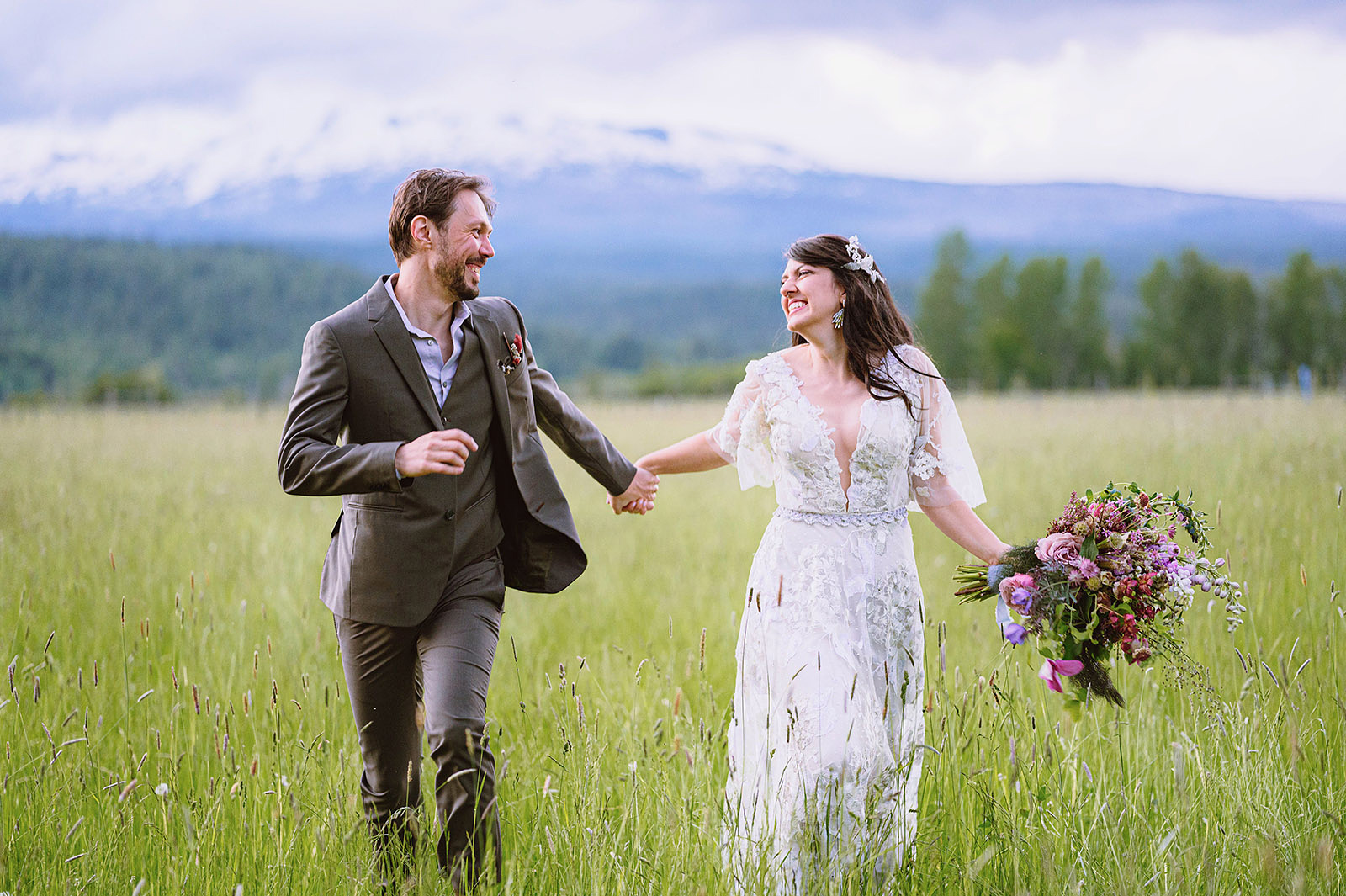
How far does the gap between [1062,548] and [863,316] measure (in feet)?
3.84

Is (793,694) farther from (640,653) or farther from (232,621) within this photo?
(232,621)

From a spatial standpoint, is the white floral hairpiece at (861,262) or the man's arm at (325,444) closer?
the man's arm at (325,444)

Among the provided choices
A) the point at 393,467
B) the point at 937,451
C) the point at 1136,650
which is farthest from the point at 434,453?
the point at 1136,650

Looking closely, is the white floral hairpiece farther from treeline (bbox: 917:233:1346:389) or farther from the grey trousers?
treeline (bbox: 917:233:1346:389)

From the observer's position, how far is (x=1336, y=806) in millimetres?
3541

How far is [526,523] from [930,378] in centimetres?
163

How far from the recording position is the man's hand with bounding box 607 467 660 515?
444cm

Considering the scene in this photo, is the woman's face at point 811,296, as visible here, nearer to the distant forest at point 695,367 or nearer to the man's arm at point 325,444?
the man's arm at point 325,444

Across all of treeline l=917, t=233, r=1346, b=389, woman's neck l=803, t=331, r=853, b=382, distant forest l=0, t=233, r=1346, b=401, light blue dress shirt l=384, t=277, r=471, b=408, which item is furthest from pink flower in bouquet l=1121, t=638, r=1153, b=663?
treeline l=917, t=233, r=1346, b=389

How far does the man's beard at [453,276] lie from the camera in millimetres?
3697

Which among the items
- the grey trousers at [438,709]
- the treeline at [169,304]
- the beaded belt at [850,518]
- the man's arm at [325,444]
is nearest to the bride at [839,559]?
the beaded belt at [850,518]

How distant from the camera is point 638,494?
4.46 metres

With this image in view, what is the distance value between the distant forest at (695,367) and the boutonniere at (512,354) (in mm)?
54507

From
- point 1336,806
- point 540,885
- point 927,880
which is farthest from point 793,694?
point 1336,806
